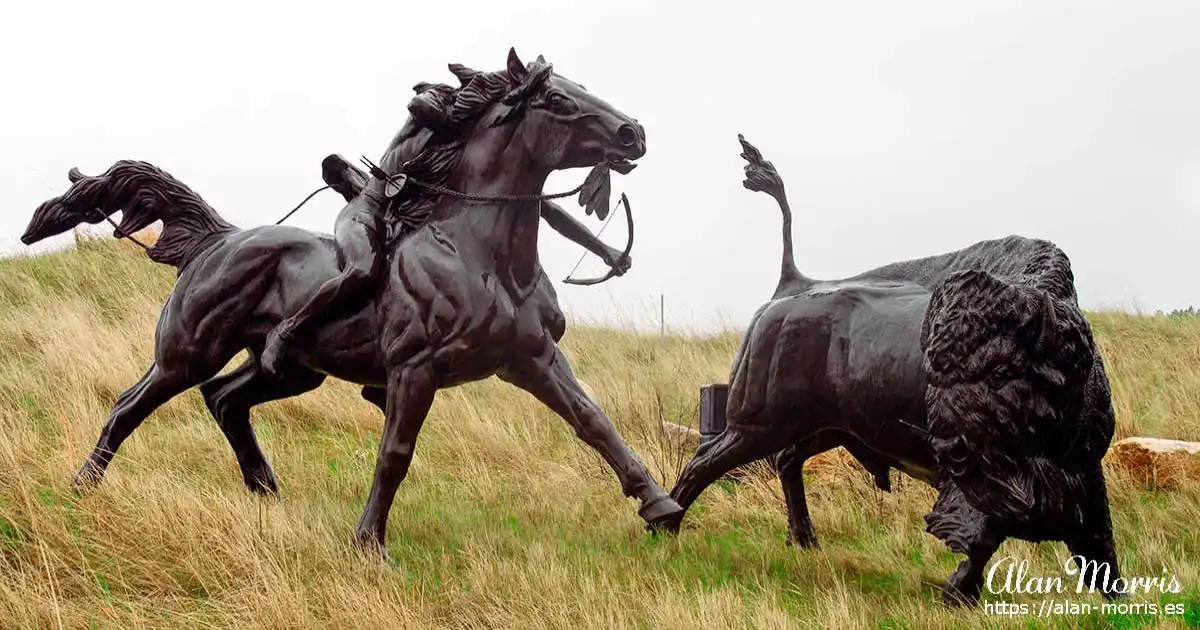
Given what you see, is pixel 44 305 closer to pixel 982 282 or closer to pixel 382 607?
pixel 382 607

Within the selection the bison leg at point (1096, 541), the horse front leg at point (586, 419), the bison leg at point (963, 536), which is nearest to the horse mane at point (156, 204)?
the horse front leg at point (586, 419)

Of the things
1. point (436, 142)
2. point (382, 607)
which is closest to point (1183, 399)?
point (436, 142)

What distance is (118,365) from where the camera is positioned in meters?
7.92

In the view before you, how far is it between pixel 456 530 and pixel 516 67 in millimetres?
1974

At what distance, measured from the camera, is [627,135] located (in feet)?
13.7

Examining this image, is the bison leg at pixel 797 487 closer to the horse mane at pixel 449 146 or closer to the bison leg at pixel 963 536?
the bison leg at pixel 963 536

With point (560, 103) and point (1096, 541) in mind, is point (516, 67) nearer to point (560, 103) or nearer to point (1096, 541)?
point (560, 103)

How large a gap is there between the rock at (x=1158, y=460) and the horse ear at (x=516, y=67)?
12.9 feet

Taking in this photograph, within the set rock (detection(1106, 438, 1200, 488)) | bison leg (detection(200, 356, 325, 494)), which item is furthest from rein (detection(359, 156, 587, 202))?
rock (detection(1106, 438, 1200, 488))

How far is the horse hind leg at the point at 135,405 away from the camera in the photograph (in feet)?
15.4

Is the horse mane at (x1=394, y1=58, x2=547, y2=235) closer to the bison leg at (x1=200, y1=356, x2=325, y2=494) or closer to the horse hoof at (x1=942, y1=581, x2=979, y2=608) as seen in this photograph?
the bison leg at (x1=200, y1=356, x2=325, y2=494)

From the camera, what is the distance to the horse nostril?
4.16 metres

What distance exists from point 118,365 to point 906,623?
21.3 feet

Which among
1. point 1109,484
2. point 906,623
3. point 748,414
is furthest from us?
point 1109,484
